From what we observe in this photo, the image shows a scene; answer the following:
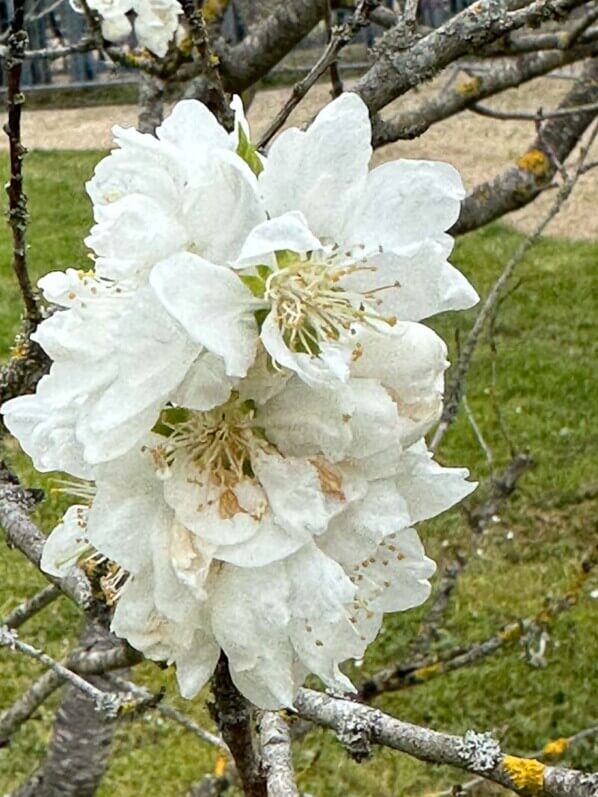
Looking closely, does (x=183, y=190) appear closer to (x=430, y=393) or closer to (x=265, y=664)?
(x=430, y=393)

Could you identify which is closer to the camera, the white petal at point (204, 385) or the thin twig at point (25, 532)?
the white petal at point (204, 385)

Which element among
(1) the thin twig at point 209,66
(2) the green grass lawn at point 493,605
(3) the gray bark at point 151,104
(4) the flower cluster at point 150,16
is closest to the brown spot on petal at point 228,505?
(1) the thin twig at point 209,66

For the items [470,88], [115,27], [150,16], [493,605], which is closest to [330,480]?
[470,88]

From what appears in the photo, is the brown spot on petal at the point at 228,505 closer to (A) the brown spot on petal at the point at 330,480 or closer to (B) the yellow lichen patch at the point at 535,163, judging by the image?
(A) the brown spot on petal at the point at 330,480

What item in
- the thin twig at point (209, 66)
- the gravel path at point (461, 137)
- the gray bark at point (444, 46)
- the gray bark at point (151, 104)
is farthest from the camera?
the gravel path at point (461, 137)

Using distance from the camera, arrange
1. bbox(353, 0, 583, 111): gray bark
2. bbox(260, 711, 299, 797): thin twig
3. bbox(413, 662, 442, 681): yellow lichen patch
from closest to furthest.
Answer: bbox(260, 711, 299, 797): thin twig
bbox(353, 0, 583, 111): gray bark
bbox(413, 662, 442, 681): yellow lichen patch

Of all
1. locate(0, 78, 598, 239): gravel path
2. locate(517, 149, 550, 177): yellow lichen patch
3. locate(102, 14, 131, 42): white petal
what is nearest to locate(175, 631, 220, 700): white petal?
locate(517, 149, 550, 177): yellow lichen patch

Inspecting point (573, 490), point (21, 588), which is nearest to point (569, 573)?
point (573, 490)

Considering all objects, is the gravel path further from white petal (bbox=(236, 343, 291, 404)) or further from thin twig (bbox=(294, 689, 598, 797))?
white petal (bbox=(236, 343, 291, 404))
